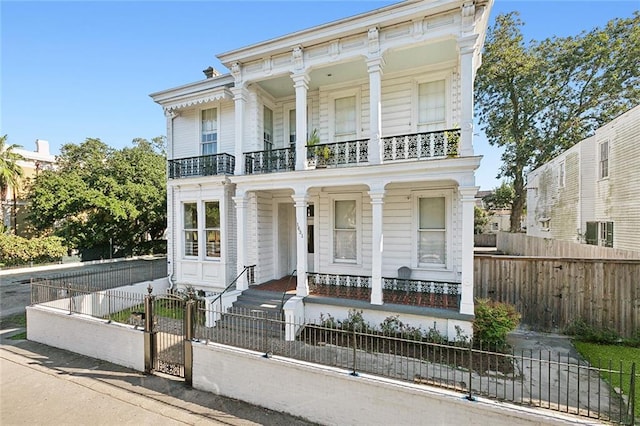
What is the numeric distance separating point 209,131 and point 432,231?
948 centimetres

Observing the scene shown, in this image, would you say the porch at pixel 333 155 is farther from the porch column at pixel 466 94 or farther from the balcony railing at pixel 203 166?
the porch column at pixel 466 94

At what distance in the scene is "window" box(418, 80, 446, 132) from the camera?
9.06 metres

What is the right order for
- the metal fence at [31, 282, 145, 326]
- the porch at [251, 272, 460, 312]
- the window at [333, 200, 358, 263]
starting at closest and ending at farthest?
the metal fence at [31, 282, 145, 326], the porch at [251, 272, 460, 312], the window at [333, 200, 358, 263]

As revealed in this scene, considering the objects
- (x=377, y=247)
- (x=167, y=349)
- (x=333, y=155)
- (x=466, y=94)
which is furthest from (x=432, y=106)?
(x=167, y=349)

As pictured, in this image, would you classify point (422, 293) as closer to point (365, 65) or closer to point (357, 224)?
point (357, 224)

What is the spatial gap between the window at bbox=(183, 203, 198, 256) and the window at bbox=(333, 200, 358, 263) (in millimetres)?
5664

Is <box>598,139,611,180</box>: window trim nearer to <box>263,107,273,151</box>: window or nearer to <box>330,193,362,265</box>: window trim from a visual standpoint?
<box>330,193,362,265</box>: window trim

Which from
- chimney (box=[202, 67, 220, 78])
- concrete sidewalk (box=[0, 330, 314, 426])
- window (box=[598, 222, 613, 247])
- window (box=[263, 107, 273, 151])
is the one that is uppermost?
chimney (box=[202, 67, 220, 78])

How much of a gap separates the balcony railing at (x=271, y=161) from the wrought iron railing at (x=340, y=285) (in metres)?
3.78

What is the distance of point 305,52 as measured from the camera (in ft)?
29.1

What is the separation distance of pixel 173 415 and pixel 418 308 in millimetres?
5854

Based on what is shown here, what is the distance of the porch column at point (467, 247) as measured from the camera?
707cm

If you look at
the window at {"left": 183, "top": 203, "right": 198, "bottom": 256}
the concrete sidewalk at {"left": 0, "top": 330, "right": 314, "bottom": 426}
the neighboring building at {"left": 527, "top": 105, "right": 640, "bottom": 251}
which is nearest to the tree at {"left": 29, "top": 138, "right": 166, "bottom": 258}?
the window at {"left": 183, "top": 203, "right": 198, "bottom": 256}

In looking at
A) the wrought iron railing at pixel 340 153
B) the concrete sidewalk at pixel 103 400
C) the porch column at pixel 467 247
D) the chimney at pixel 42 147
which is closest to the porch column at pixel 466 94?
the porch column at pixel 467 247
